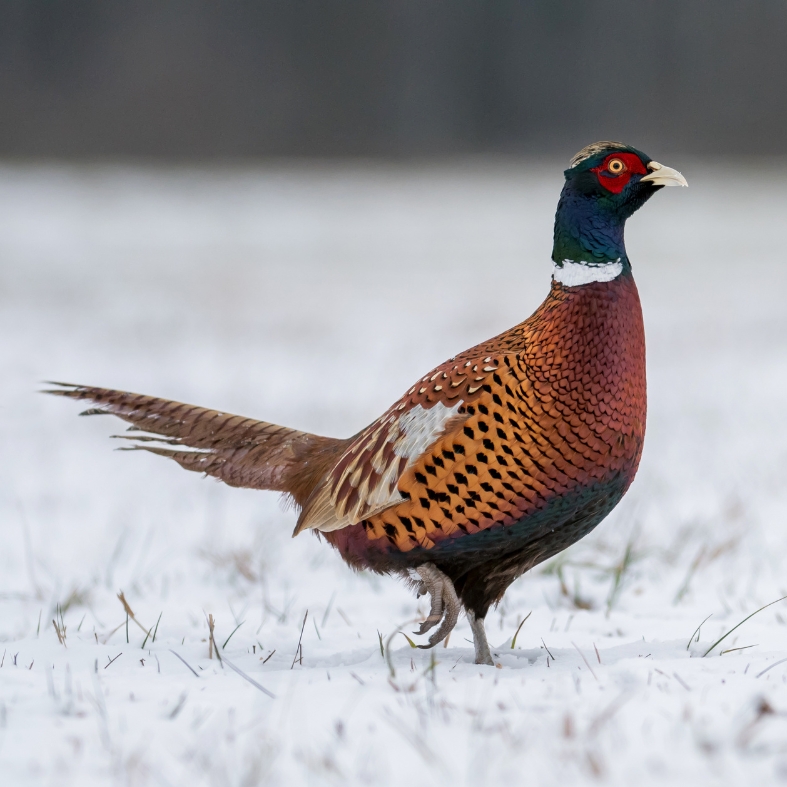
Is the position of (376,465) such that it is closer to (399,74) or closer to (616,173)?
(616,173)

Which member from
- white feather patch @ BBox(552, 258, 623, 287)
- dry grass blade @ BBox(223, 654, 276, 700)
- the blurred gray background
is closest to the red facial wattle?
white feather patch @ BBox(552, 258, 623, 287)

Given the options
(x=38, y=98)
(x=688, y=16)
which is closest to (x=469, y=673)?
(x=38, y=98)

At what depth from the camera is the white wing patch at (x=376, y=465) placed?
279cm

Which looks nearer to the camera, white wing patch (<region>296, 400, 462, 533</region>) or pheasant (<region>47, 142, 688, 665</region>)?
pheasant (<region>47, 142, 688, 665</region>)

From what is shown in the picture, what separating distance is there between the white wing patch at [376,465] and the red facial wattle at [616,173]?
73 centimetres

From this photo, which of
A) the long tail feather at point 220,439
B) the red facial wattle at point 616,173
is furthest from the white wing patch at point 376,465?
the red facial wattle at point 616,173

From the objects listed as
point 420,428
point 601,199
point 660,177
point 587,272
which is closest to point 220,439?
point 420,428

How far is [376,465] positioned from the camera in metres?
2.89

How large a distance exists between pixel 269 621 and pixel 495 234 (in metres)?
13.3

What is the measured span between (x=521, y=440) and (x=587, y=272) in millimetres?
524

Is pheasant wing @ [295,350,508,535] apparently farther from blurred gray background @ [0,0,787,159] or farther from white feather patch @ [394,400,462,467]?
blurred gray background @ [0,0,787,159]

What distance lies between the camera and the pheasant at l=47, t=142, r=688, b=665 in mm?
2619

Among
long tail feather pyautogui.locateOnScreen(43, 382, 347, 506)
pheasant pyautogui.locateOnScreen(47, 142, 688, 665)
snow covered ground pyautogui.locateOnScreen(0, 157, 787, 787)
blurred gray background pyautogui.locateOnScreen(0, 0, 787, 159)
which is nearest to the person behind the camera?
snow covered ground pyautogui.locateOnScreen(0, 157, 787, 787)

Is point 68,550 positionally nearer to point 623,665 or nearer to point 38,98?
point 623,665
